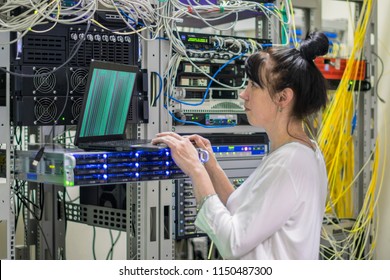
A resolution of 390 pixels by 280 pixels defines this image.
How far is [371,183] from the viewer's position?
355cm

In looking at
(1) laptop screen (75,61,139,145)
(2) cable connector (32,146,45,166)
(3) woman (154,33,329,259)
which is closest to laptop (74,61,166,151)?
(1) laptop screen (75,61,139,145)

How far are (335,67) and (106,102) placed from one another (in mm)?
1776

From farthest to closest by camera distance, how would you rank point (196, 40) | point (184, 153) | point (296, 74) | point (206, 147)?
point (196, 40)
point (206, 147)
point (184, 153)
point (296, 74)

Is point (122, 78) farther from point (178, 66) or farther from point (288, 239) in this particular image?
point (288, 239)

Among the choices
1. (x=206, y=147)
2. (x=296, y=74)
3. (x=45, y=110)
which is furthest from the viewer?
(x=45, y=110)

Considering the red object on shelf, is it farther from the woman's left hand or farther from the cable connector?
the cable connector

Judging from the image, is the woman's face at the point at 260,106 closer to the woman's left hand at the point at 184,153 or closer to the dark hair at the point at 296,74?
the dark hair at the point at 296,74

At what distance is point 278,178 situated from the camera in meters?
1.70

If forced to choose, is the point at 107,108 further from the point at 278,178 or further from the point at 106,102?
the point at 278,178

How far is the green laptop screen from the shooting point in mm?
2090

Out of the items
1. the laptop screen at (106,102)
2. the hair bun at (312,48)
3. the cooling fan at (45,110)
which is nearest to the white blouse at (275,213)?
the hair bun at (312,48)

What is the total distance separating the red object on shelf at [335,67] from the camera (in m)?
3.51

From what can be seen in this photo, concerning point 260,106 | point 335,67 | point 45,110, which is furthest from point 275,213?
point 335,67

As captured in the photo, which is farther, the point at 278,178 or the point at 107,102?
the point at 107,102
